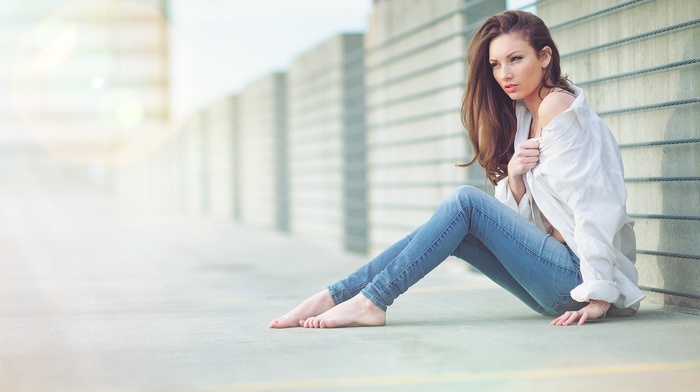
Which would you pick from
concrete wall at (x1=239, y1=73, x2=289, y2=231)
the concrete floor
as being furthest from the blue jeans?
concrete wall at (x1=239, y1=73, x2=289, y2=231)

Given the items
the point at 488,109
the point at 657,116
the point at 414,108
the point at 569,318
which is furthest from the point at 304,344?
the point at 414,108

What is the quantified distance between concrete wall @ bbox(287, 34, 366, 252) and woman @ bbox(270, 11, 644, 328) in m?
6.05

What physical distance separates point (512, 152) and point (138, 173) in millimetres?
33730

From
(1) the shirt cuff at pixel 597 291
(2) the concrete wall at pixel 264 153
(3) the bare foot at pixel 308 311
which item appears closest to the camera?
(1) the shirt cuff at pixel 597 291

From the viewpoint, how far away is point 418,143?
26.6ft

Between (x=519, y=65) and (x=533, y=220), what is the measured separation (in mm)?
638

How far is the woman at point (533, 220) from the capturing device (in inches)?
146

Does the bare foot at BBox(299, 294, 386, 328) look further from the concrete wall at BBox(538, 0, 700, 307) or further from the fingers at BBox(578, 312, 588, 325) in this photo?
the concrete wall at BBox(538, 0, 700, 307)

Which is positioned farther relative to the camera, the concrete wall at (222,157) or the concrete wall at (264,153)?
the concrete wall at (222,157)

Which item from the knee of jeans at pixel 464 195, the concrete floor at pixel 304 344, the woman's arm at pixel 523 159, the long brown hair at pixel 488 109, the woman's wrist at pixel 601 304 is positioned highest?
the long brown hair at pixel 488 109

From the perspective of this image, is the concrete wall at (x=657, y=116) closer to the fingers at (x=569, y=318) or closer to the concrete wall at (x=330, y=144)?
the fingers at (x=569, y=318)

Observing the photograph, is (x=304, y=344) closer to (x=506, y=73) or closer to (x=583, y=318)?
(x=583, y=318)

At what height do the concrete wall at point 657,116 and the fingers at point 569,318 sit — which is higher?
the concrete wall at point 657,116

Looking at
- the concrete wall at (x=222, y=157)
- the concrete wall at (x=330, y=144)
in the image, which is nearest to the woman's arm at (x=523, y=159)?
the concrete wall at (x=330, y=144)
